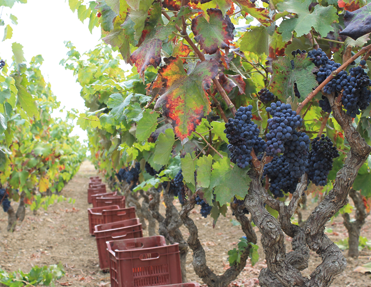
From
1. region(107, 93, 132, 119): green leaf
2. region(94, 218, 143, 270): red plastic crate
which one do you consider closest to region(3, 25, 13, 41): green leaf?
region(107, 93, 132, 119): green leaf

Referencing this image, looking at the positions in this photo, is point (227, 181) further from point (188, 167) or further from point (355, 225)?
point (355, 225)

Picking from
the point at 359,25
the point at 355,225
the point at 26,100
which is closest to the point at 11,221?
the point at 26,100

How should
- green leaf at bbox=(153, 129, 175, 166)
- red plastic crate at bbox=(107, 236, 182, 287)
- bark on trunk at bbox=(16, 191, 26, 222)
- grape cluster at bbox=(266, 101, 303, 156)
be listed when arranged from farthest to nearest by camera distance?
1. bark on trunk at bbox=(16, 191, 26, 222)
2. red plastic crate at bbox=(107, 236, 182, 287)
3. green leaf at bbox=(153, 129, 175, 166)
4. grape cluster at bbox=(266, 101, 303, 156)

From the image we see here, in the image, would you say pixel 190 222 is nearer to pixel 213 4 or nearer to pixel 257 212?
pixel 257 212

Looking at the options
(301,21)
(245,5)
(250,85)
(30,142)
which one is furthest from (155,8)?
(30,142)

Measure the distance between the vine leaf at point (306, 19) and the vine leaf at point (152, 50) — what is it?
534 millimetres

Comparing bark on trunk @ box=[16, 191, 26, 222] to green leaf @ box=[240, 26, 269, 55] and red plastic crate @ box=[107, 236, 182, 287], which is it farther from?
green leaf @ box=[240, 26, 269, 55]

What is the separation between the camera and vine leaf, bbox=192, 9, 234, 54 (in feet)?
4.32

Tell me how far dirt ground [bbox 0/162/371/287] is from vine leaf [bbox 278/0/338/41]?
11.0ft

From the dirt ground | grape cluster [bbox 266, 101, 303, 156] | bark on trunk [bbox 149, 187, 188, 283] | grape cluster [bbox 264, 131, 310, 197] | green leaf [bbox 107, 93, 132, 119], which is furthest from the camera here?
the dirt ground

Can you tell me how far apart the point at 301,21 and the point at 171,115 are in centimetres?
70

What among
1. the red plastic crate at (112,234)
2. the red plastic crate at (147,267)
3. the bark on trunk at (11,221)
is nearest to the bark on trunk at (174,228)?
the red plastic crate at (112,234)

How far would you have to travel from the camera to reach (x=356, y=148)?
154cm

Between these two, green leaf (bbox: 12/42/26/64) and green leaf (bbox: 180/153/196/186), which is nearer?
green leaf (bbox: 180/153/196/186)
